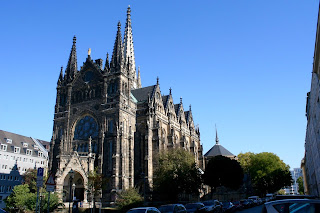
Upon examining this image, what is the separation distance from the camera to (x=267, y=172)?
7988cm

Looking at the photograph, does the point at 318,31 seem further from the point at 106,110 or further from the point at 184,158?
the point at 106,110

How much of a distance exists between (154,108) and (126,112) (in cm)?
678

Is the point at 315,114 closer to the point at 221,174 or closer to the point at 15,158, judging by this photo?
Result: the point at 221,174

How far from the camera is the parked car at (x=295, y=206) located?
7.85 metres

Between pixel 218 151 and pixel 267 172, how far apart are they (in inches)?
597

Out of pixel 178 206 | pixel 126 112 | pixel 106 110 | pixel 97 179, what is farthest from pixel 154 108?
pixel 178 206

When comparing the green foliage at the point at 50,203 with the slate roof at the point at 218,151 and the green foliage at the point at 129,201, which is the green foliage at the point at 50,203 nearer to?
the green foliage at the point at 129,201

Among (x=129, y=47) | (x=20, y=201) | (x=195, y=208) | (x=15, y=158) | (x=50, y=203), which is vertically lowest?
(x=195, y=208)

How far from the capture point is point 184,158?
1809 inches

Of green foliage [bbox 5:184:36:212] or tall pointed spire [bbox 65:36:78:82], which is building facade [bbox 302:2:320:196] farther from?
tall pointed spire [bbox 65:36:78:82]

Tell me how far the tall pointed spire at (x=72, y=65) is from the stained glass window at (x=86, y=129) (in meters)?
9.77

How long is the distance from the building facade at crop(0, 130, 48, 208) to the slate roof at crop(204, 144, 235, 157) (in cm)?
4757

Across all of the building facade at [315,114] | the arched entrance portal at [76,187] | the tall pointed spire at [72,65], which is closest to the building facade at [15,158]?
the arched entrance portal at [76,187]

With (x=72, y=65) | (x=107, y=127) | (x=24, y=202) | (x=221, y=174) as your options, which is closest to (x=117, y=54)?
(x=72, y=65)
